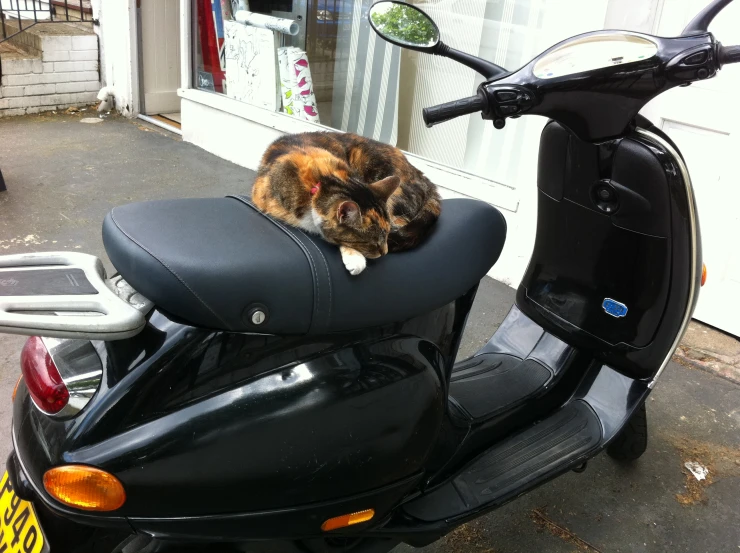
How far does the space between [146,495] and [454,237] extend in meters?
0.96

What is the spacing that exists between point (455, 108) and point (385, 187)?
0.93ft

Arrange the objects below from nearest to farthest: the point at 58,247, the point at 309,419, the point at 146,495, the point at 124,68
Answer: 1. the point at 146,495
2. the point at 309,419
3. the point at 58,247
4. the point at 124,68

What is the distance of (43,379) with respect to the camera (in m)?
1.39

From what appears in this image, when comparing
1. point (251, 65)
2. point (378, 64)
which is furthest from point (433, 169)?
point (251, 65)

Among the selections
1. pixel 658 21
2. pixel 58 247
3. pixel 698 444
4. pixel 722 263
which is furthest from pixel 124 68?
pixel 698 444

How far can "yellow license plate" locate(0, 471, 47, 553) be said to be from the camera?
1.38 metres

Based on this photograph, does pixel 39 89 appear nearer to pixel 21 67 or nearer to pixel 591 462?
pixel 21 67

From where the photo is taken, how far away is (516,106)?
1.72m

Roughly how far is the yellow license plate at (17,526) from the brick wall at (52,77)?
20.5 feet

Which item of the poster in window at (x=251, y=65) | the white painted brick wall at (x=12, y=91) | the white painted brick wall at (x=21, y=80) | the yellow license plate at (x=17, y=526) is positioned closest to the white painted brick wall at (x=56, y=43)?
the white painted brick wall at (x=21, y=80)

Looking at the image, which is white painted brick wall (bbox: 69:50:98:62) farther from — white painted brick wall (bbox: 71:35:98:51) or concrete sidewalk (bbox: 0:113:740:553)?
concrete sidewalk (bbox: 0:113:740:553)

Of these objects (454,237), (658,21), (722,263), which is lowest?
(722,263)

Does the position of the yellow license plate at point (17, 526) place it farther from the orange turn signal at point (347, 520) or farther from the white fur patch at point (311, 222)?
the white fur patch at point (311, 222)

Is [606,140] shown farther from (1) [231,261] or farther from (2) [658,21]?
(2) [658,21]
